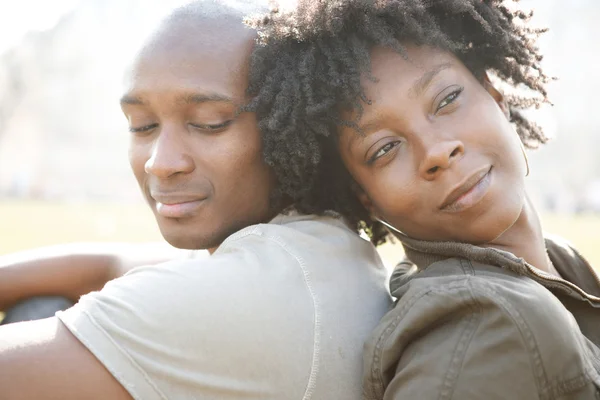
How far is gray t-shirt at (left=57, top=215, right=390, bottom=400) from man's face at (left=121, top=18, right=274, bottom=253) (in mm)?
367

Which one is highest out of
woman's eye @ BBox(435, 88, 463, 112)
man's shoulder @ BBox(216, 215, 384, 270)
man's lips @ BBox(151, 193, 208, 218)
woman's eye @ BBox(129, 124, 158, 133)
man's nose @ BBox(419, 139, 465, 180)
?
woman's eye @ BBox(435, 88, 463, 112)

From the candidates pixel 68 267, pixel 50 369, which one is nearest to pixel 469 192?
pixel 50 369

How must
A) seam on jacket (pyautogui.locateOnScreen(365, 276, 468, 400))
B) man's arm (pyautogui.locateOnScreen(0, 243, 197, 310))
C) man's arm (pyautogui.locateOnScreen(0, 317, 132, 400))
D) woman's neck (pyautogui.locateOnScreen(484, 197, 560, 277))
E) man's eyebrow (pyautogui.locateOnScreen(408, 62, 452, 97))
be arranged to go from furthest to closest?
man's arm (pyautogui.locateOnScreen(0, 243, 197, 310)) < woman's neck (pyautogui.locateOnScreen(484, 197, 560, 277)) < man's eyebrow (pyautogui.locateOnScreen(408, 62, 452, 97)) < seam on jacket (pyautogui.locateOnScreen(365, 276, 468, 400)) < man's arm (pyautogui.locateOnScreen(0, 317, 132, 400))

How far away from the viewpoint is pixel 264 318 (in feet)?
6.29

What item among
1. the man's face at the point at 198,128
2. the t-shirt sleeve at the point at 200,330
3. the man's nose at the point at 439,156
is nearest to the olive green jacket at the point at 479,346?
the t-shirt sleeve at the point at 200,330

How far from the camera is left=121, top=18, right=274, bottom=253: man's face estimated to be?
245cm

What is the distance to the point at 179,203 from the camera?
253 cm

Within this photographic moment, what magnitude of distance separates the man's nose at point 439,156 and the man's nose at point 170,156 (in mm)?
796

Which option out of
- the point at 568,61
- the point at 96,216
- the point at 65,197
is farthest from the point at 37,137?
the point at 568,61


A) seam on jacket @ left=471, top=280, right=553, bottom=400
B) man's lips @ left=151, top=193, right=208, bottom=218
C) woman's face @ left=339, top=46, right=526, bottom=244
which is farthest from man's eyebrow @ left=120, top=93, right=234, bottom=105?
seam on jacket @ left=471, top=280, right=553, bottom=400

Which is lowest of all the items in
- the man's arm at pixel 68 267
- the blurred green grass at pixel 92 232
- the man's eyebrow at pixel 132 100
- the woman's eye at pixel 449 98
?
the blurred green grass at pixel 92 232

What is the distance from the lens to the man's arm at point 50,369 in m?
1.69

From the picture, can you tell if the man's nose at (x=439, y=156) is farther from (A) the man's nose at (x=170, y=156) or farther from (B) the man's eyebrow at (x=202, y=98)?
(A) the man's nose at (x=170, y=156)

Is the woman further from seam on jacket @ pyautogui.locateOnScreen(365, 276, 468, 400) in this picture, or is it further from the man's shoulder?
the man's shoulder
